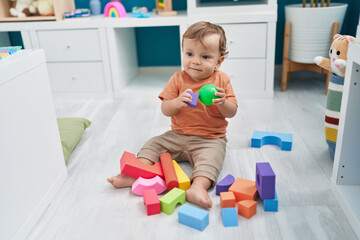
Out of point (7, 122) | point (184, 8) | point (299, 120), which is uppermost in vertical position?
point (184, 8)

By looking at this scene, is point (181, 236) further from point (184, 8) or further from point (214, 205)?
point (184, 8)

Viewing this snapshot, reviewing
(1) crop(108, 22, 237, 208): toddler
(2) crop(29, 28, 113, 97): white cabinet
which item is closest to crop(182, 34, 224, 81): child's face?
(1) crop(108, 22, 237, 208): toddler

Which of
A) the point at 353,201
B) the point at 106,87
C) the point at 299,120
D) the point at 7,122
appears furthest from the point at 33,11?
the point at 353,201

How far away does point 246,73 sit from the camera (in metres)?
1.96

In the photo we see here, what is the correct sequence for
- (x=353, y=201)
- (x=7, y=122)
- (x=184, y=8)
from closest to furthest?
A: (x=7, y=122) < (x=353, y=201) < (x=184, y=8)

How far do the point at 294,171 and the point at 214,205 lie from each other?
35cm

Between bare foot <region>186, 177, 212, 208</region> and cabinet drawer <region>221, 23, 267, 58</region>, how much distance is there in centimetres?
102

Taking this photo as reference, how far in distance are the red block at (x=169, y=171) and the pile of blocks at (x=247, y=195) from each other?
0.44 ft

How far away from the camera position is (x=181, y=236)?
2.97 feet

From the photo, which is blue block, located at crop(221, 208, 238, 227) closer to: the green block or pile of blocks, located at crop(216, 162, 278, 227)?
pile of blocks, located at crop(216, 162, 278, 227)

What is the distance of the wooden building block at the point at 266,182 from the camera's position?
95 cm

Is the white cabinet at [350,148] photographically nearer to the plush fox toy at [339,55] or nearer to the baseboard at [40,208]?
the plush fox toy at [339,55]

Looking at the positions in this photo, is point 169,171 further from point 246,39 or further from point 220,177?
point 246,39

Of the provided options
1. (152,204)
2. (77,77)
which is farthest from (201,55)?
(77,77)
